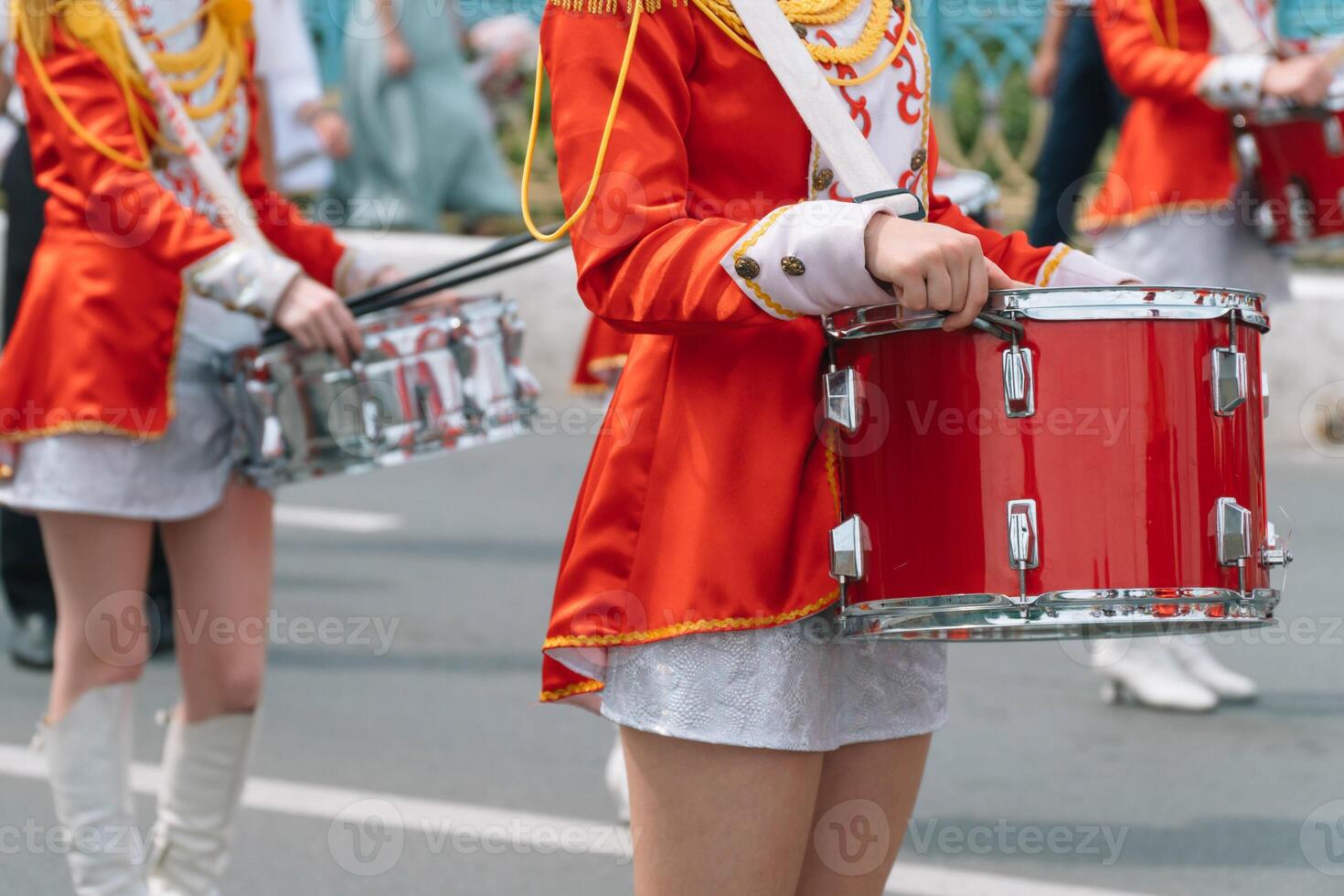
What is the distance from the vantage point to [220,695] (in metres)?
3.42

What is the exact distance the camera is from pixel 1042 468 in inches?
79.7

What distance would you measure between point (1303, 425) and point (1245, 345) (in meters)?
6.54

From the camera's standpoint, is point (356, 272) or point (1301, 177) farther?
point (1301, 177)

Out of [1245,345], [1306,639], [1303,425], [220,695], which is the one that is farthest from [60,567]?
[1303,425]

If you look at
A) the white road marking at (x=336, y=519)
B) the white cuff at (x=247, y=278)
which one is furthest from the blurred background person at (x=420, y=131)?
the white cuff at (x=247, y=278)

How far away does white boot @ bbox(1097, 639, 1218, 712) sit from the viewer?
17.0 ft

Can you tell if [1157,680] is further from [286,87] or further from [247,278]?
[247,278]

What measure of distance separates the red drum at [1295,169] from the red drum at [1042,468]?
253 cm

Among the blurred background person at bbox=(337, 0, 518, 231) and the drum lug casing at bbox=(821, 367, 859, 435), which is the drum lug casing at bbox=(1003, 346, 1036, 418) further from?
the blurred background person at bbox=(337, 0, 518, 231)

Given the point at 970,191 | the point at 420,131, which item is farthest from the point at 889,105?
the point at 420,131

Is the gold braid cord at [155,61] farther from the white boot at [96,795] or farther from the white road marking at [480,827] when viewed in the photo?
the white road marking at [480,827]

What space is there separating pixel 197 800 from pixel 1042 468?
194cm

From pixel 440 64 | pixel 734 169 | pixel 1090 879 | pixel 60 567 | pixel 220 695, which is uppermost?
pixel 440 64

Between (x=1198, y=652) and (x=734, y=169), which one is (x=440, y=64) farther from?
(x=734, y=169)
